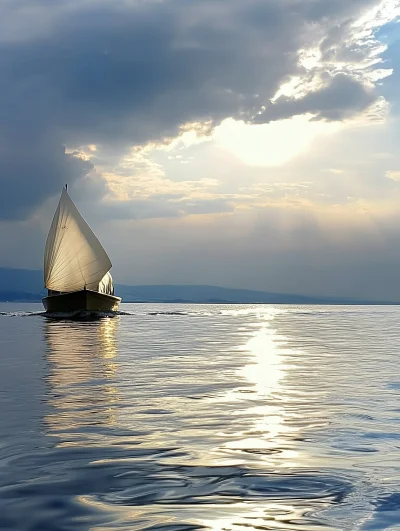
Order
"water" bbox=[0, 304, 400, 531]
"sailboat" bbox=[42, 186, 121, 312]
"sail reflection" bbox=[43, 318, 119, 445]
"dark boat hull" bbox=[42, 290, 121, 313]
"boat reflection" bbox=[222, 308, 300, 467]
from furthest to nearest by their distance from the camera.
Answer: "sailboat" bbox=[42, 186, 121, 312] < "dark boat hull" bbox=[42, 290, 121, 313] < "sail reflection" bbox=[43, 318, 119, 445] < "boat reflection" bbox=[222, 308, 300, 467] < "water" bbox=[0, 304, 400, 531]

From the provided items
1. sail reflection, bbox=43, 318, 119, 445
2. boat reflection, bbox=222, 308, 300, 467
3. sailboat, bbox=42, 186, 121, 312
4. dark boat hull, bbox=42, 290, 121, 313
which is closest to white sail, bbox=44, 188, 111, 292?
sailboat, bbox=42, 186, 121, 312

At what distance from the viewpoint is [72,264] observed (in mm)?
78000

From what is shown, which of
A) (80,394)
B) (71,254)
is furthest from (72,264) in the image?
(80,394)

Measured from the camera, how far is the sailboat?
76.7m

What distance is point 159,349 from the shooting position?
28.4 m

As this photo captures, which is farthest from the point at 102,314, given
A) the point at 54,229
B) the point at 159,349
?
the point at 159,349

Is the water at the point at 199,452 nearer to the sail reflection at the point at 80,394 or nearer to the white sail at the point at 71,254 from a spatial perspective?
the sail reflection at the point at 80,394

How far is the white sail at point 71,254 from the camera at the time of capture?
77625 millimetres

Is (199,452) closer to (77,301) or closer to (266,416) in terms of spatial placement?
(266,416)

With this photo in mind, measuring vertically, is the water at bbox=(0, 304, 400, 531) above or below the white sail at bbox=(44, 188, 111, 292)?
below

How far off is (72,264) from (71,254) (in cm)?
143

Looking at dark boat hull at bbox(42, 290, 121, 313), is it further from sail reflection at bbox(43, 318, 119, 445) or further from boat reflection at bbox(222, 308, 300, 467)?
boat reflection at bbox(222, 308, 300, 467)

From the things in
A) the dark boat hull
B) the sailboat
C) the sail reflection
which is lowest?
the sail reflection

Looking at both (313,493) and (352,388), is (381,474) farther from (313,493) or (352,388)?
(352,388)
